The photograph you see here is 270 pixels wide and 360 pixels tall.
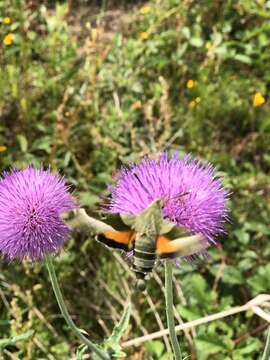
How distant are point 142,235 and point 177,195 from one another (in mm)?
338

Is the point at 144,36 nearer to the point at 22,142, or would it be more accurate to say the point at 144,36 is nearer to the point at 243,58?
the point at 243,58

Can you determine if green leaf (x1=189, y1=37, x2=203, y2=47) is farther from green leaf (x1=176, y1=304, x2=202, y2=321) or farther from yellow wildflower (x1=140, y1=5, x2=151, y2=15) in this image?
green leaf (x1=176, y1=304, x2=202, y2=321)

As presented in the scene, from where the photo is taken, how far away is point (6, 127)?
4020 millimetres

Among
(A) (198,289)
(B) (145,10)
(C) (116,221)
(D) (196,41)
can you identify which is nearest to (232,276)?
(A) (198,289)

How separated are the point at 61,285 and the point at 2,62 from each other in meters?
1.85

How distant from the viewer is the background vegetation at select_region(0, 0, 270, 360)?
3.15 metres

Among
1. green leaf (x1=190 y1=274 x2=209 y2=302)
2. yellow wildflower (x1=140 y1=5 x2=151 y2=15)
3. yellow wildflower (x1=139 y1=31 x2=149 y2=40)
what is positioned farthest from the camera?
yellow wildflower (x1=140 y1=5 x2=151 y2=15)

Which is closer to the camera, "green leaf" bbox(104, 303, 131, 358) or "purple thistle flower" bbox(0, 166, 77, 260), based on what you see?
"green leaf" bbox(104, 303, 131, 358)

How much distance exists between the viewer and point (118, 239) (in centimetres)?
155

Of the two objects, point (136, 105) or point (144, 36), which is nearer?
point (136, 105)

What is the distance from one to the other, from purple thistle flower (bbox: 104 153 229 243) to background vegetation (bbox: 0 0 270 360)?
3.41 feet

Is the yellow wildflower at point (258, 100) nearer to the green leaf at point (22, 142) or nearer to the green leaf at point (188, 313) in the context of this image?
the green leaf at point (22, 142)

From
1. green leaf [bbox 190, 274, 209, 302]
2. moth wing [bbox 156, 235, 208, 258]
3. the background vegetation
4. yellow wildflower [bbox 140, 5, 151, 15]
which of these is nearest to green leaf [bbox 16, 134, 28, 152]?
the background vegetation

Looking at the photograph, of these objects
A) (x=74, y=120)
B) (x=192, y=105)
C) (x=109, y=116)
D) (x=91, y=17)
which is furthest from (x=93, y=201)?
(x=91, y=17)
